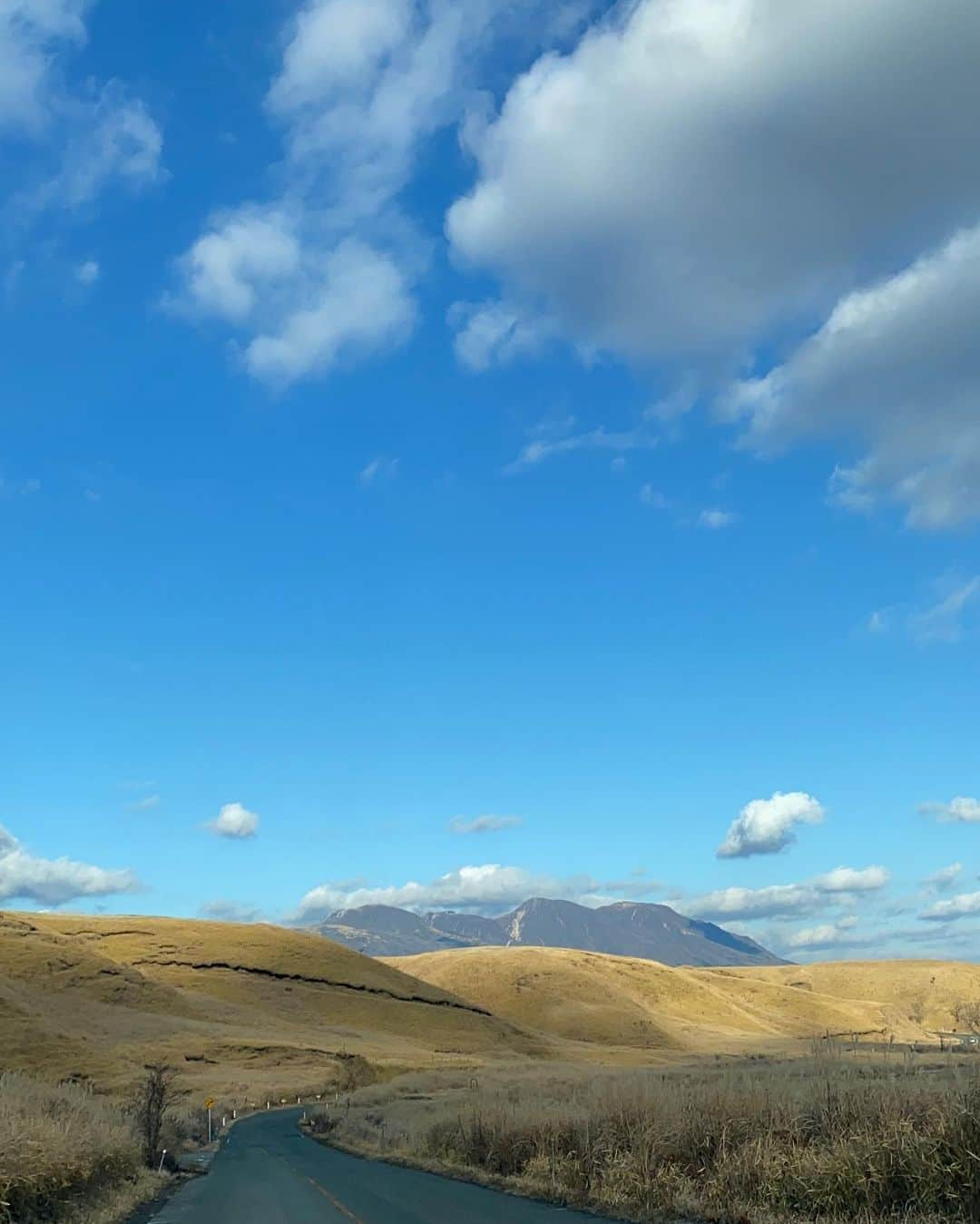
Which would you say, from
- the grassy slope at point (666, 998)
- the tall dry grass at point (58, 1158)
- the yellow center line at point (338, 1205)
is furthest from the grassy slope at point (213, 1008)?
the yellow center line at point (338, 1205)

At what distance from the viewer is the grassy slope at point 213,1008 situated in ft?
273

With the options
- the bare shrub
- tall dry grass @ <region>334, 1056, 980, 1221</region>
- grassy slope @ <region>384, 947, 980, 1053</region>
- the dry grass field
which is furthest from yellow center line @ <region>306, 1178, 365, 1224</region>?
grassy slope @ <region>384, 947, 980, 1053</region>

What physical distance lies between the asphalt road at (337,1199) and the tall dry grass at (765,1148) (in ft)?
3.84

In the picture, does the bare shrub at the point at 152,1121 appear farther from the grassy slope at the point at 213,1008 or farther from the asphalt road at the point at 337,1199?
the grassy slope at the point at 213,1008

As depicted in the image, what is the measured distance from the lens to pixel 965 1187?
40.0 ft

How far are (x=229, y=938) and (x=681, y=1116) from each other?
481ft

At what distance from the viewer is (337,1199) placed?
70.6 feet

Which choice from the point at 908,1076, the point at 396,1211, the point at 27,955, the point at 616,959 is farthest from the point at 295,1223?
the point at 616,959

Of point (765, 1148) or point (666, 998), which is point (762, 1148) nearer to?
point (765, 1148)

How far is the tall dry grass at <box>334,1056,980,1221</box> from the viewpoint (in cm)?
1275

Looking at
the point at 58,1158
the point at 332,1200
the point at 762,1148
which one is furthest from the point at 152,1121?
the point at 762,1148

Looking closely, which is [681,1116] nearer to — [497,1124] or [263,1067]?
[497,1124]

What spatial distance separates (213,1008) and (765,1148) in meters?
115

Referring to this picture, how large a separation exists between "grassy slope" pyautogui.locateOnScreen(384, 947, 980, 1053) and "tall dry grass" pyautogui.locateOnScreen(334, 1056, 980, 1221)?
112 meters
